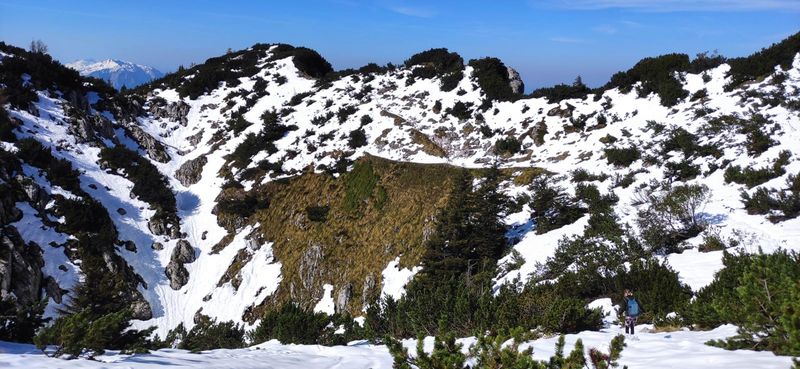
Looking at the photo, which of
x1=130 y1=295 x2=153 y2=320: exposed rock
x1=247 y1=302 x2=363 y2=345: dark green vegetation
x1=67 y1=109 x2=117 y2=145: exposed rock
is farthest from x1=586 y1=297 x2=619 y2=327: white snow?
x1=67 y1=109 x2=117 y2=145: exposed rock

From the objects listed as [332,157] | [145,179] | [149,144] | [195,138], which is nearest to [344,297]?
[332,157]

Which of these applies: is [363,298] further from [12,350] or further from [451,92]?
[451,92]

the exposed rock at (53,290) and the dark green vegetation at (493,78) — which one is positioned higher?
the dark green vegetation at (493,78)

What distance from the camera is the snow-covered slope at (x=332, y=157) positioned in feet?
A: 67.9

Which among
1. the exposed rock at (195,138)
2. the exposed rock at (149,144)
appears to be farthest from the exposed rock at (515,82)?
the exposed rock at (149,144)

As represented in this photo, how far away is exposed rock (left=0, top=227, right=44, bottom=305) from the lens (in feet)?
63.1

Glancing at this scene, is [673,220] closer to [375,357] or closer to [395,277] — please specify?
[395,277]

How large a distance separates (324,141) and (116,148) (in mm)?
15273

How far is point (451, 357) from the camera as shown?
424cm

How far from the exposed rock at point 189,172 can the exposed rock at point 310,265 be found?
1519 cm

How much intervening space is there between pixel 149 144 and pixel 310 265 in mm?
21725

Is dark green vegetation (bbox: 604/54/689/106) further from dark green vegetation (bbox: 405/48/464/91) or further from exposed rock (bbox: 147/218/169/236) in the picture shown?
exposed rock (bbox: 147/218/169/236)

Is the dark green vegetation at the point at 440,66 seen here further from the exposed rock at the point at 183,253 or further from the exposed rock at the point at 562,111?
the exposed rock at the point at 183,253

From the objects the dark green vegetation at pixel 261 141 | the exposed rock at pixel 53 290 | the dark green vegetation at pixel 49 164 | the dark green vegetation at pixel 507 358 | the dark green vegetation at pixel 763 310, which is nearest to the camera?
the dark green vegetation at pixel 507 358
